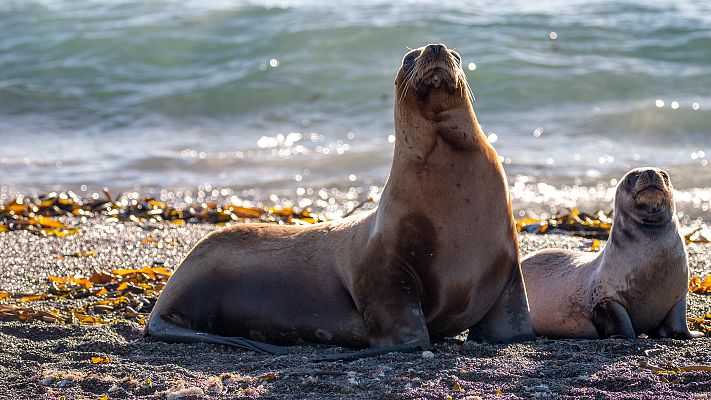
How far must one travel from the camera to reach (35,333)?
17.2ft

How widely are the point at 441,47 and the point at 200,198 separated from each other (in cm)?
701

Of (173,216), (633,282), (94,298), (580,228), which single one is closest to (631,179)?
(633,282)

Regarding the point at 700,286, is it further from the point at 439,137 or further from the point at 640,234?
the point at 439,137

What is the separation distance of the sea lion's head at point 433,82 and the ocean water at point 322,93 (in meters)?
5.85

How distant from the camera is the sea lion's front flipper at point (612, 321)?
532 cm

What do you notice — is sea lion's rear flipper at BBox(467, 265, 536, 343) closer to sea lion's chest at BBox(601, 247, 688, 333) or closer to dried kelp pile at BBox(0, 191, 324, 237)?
sea lion's chest at BBox(601, 247, 688, 333)

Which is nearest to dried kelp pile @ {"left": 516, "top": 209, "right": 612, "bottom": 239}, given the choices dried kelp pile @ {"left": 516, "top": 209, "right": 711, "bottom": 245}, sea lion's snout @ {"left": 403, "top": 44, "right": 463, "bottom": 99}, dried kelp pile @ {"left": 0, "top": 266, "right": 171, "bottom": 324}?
dried kelp pile @ {"left": 516, "top": 209, "right": 711, "bottom": 245}

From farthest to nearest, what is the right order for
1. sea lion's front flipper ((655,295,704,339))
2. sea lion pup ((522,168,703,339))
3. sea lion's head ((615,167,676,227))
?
1. sea lion's head ((615,167,676,227))
2. sea lion pup ((522,168,703,339))
3. sea lion's front flipper ((655,295,704,339))

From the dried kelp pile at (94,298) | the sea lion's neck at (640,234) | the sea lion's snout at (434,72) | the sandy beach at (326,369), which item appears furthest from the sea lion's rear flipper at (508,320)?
the dried kelp pile at (94,298)

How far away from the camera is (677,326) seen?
5.26 m

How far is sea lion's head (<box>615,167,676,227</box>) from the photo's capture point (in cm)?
551

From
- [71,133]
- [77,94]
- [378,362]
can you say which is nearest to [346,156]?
[71,133]

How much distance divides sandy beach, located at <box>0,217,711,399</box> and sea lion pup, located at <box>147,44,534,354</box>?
0.17m

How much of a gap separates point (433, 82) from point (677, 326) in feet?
5.95
